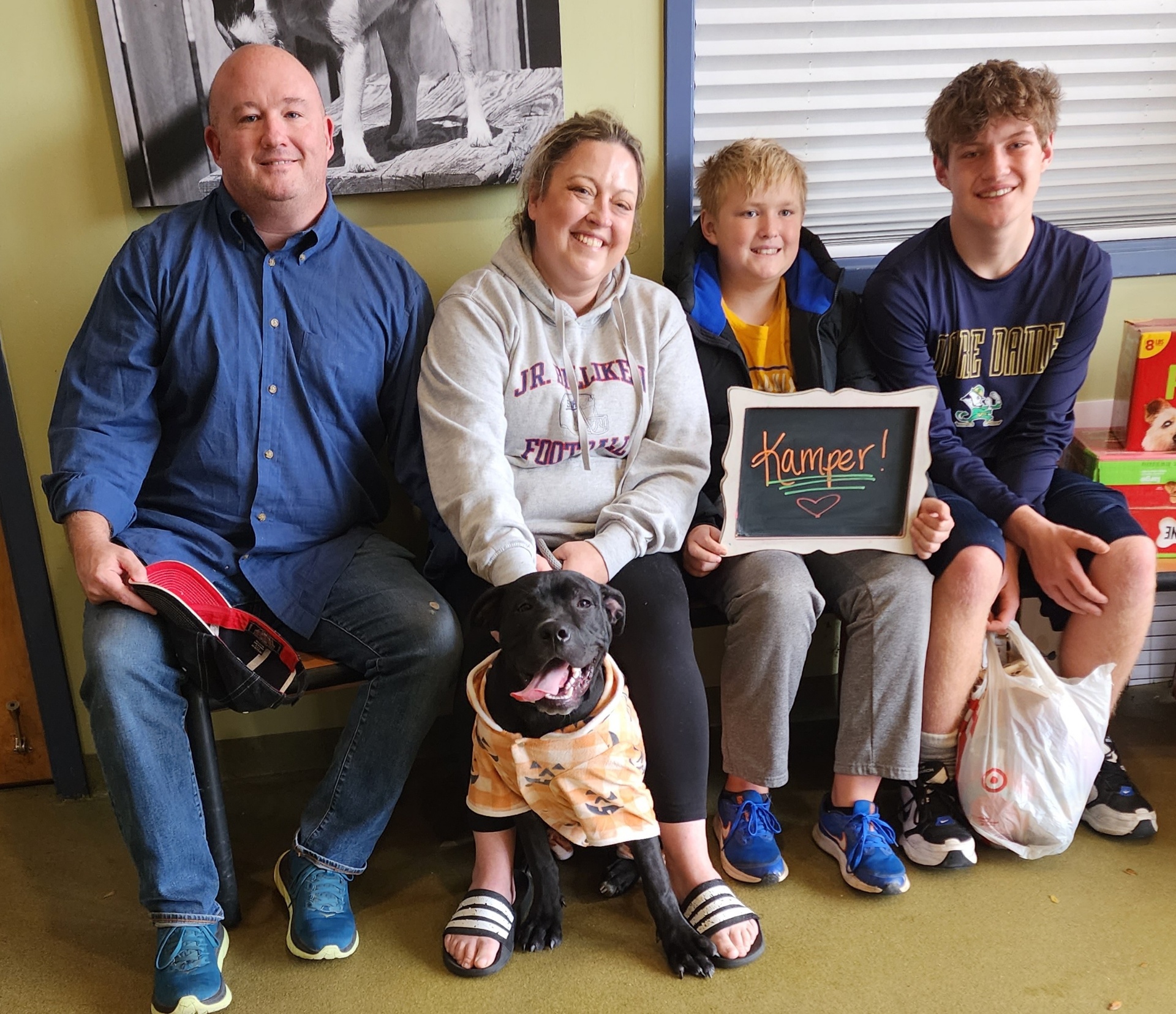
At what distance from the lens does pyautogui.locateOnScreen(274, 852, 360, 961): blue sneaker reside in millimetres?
1662

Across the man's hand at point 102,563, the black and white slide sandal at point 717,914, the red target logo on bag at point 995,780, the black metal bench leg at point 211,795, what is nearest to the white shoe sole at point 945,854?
the red target logo on bag at point 995,780

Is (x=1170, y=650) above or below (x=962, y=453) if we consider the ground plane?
below

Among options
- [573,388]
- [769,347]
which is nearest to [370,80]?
[573,388]

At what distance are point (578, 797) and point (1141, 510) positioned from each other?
1426 mm

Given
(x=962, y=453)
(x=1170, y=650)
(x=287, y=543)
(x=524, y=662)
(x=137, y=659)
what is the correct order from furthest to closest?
(x=1170, y=650) → (x=962, y=453) → (x=287, y=543) → (x=137, y=659) → (x=524, y=662)

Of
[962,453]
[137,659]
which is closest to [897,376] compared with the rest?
[962,453]

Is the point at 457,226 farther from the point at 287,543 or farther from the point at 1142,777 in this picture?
the point at 1142,777

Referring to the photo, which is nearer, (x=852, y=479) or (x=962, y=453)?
(x=852, y=479)

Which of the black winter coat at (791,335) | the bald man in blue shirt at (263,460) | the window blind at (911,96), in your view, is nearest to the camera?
the bald man in blue shirt at (263,460)

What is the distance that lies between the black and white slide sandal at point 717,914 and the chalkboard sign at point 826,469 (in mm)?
623

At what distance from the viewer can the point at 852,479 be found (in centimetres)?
188

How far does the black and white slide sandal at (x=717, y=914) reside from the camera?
1620 millimetres

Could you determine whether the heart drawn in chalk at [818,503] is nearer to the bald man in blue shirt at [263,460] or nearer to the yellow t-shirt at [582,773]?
the yellow t-shirt at [582,773]

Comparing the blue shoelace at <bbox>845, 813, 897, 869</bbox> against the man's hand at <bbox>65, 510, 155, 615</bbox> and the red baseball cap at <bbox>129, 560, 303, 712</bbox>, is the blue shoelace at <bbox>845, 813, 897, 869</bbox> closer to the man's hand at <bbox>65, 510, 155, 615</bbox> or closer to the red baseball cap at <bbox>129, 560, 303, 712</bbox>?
the red baseball cap at <bbox>129, 560, 303, 712</bbox>
